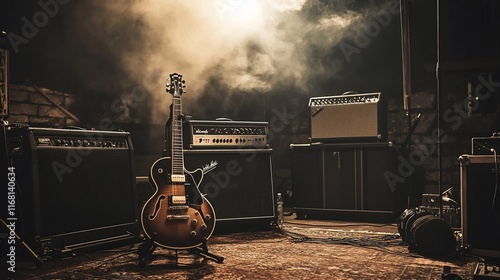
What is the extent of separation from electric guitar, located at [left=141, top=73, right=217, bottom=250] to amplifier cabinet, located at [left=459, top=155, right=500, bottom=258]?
1.52 meters

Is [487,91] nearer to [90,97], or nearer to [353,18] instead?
[353,18]

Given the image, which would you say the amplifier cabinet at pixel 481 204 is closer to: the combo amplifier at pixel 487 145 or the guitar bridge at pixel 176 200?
the combo amplifier at pixel 487 145

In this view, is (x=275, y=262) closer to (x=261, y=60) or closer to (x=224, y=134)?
(x=224, y=134)

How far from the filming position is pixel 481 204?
2.75m

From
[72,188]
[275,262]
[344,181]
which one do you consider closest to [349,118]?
[344,181]

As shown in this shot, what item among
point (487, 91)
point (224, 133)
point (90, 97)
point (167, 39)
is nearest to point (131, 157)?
point (224, 133)

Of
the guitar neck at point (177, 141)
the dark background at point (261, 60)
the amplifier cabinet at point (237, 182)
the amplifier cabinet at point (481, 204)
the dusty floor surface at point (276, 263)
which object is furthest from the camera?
the dark background at point (261, 60)

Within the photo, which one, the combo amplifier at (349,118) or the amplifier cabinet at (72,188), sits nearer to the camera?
the amplifier cabinet at (72,188)

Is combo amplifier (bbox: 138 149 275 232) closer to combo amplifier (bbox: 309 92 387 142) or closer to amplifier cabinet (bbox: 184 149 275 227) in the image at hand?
amplifier cabinet (bbox: 184 149 275 227)

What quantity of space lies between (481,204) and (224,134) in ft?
6.28

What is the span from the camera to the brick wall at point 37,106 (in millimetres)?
4266

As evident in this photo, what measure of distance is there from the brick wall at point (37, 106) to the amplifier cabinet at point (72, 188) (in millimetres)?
1346

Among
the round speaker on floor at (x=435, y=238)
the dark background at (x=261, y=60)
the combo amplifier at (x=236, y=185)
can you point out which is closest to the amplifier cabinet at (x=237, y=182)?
the combo amplifier at (x=236, y=185)

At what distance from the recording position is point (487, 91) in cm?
456
